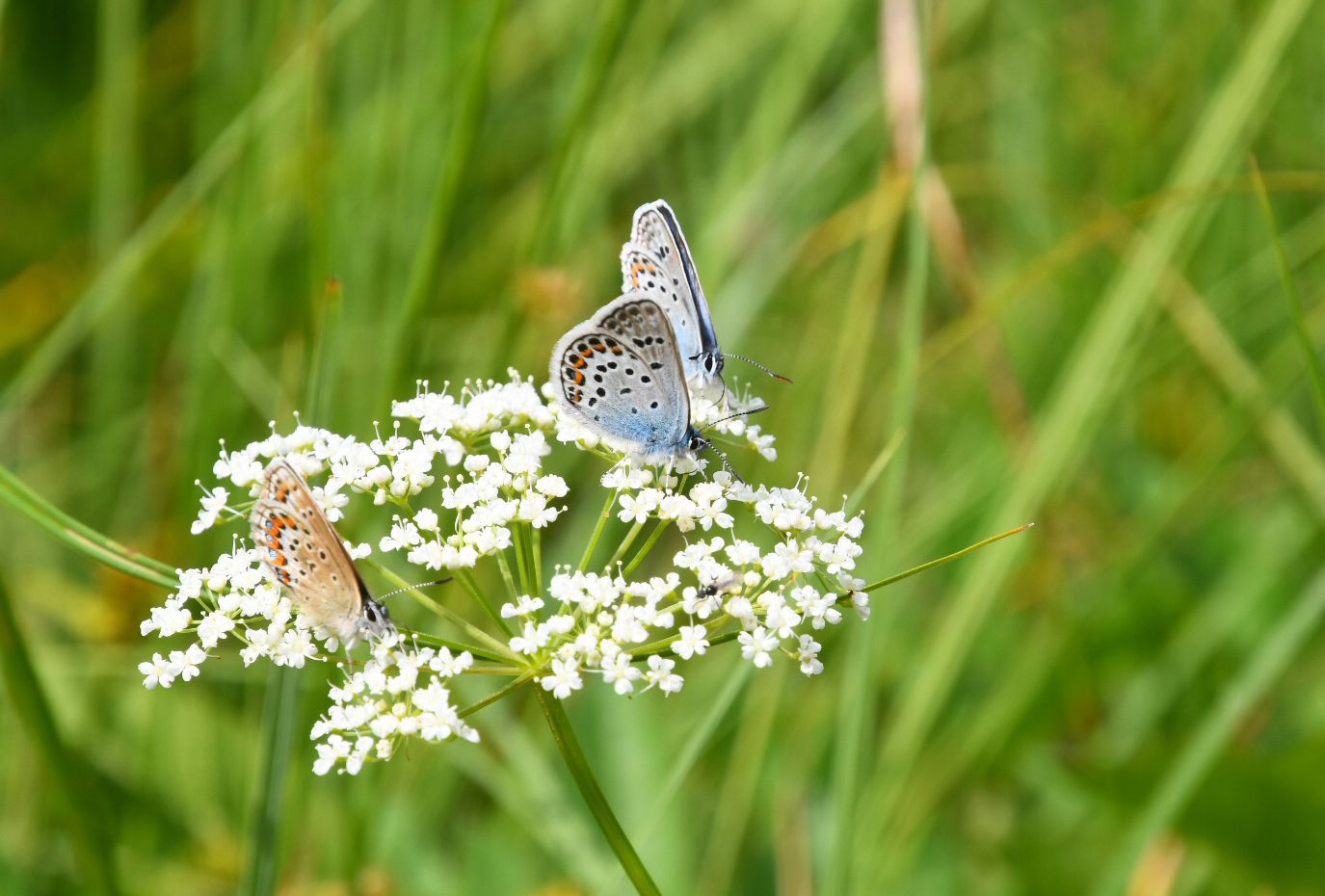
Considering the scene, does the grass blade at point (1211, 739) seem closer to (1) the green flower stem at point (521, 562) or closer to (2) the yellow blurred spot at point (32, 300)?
(1) the green flower stem at point (521, 562)

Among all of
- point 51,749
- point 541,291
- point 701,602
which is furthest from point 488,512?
point 541,291

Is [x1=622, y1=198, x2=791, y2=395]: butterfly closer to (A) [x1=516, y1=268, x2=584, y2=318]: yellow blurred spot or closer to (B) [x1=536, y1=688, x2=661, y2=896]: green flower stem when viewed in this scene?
(A) [x1=516, y1=268, x2=584, y2=318]: yellow blurred spot

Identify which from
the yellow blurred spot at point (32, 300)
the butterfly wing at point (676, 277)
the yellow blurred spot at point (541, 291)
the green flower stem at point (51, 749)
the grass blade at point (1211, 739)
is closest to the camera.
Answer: the green flower stem at point (51, 749)

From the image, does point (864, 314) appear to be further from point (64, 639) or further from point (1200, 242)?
point (64, 639)

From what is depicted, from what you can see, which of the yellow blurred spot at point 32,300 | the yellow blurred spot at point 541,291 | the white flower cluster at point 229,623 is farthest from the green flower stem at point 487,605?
the yellow blurred spot at point 32,300

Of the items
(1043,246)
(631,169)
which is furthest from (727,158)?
(1043,246)

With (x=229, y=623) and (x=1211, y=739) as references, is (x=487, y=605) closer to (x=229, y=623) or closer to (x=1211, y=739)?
(x=229, y=623)
